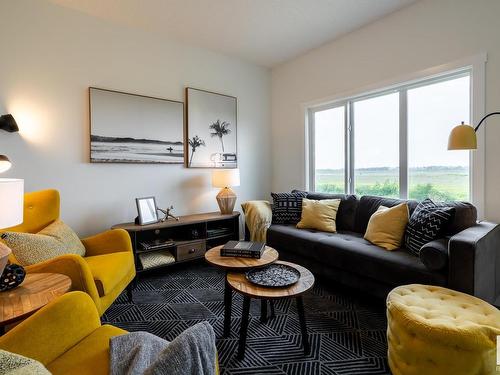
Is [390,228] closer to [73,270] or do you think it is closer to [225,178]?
[225,178]

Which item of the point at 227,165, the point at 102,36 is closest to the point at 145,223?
the point at 227,165

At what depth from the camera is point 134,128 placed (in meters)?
3.03

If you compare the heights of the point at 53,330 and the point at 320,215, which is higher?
the point at 320,215

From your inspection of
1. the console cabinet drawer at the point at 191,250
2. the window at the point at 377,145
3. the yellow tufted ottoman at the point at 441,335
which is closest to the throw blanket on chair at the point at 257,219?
the console cabinet drawer at the point at 191,250

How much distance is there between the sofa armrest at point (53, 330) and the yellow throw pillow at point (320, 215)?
7.45 feet

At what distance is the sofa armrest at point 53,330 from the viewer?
1044mm

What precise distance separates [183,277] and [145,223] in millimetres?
717

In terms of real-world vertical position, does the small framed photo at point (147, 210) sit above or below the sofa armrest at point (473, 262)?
above

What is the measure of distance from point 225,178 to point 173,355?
2767mm

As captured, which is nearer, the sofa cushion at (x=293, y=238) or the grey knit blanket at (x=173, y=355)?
the grey knit blanket at (x=173, y=355)

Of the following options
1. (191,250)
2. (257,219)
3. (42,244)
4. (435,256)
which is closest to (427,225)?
(435,256)

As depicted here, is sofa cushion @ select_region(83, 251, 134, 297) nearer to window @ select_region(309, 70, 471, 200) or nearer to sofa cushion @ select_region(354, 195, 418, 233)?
sofa cushion @ select_region(354, 195, 418, 233)

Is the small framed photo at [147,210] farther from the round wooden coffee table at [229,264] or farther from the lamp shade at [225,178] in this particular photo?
the round wooden coffee table at [229,264]

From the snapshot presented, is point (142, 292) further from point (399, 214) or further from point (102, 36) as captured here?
point (102, 36)
